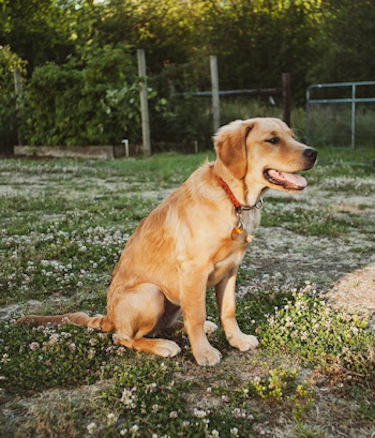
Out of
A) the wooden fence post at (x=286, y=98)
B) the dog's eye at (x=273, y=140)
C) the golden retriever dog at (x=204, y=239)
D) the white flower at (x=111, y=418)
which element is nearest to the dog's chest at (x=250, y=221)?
the golden retriever dog at (x=204, y=239)

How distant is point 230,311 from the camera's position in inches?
156

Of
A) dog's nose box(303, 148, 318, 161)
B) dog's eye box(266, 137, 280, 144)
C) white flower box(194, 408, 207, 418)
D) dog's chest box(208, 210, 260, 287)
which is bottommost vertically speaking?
white flower box(194, 408, 207, 418)

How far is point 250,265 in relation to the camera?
5.92 meters

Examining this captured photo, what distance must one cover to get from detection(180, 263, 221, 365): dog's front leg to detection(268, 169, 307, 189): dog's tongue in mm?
853

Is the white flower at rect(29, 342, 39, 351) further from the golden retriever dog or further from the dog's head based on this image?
the dog's head

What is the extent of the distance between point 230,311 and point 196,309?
45cm

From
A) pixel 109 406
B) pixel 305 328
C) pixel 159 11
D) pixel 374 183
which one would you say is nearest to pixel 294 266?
pixel 305 328

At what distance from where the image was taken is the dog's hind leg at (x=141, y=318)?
3686mm

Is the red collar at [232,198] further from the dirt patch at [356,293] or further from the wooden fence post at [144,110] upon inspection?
the wooden fence post at [144,110]

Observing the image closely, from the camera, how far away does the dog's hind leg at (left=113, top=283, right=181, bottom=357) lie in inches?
145

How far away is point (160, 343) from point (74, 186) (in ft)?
26.9

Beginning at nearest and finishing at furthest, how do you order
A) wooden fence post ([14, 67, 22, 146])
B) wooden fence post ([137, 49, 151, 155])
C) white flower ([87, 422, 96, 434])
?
white flower ([87, 422, 96, 434]) → wooden fence post ([137, 49, 151, 155]) → wooden fence post ([14, 67, 22, 146])

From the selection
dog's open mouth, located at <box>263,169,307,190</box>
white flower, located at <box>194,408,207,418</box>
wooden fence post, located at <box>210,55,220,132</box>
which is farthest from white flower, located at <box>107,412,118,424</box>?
wooden fence post, located at <box>210,55,220,132</box>

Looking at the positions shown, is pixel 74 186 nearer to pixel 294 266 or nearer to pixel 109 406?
pixel 294 266
